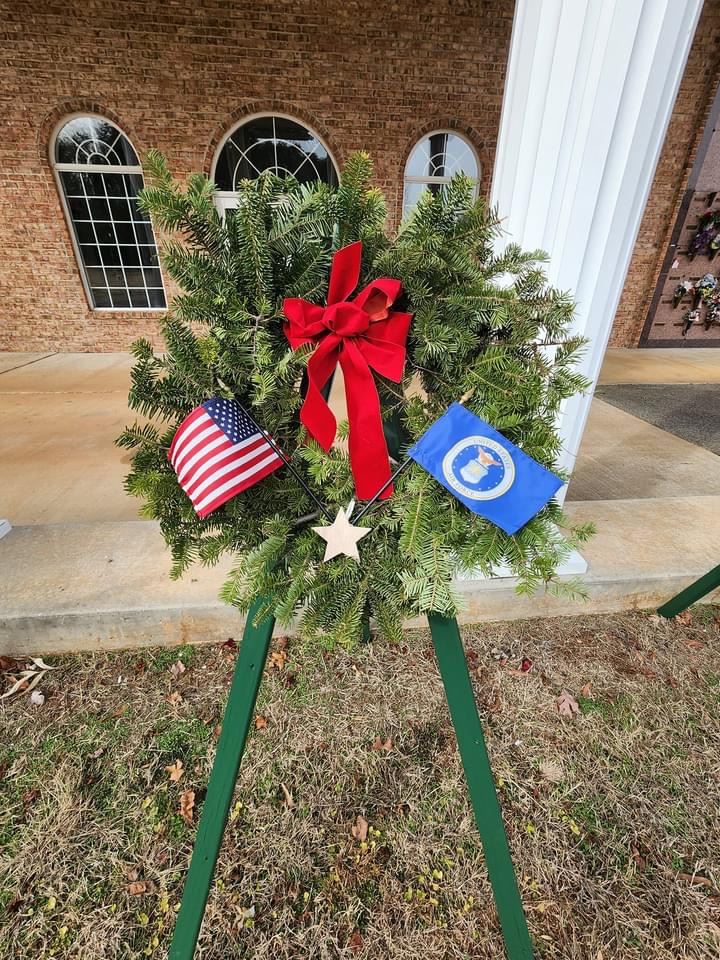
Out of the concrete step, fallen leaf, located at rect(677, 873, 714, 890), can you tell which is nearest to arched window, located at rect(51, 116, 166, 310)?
the concrete step

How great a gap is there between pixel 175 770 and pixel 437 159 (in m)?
7.05

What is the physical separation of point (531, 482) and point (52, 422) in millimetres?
4295

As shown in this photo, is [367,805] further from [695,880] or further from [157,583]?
[157,583]

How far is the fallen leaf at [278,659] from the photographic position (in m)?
1.95

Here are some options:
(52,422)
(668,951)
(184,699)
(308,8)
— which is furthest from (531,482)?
(308,8)

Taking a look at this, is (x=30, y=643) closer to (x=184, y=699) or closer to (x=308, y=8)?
(x=184, y=699)

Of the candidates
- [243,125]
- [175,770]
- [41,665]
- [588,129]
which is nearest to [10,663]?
[41,665]

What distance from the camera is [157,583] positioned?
2010 mm

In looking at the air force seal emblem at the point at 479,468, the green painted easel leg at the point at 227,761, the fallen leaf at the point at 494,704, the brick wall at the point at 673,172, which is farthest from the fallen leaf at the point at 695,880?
the brick wall at the point at 673,172

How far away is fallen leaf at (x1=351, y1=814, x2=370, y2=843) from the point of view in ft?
4.62

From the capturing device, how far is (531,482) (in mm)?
743

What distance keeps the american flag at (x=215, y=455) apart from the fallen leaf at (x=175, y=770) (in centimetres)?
126

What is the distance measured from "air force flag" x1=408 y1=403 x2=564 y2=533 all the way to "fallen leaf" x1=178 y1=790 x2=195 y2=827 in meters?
1.42

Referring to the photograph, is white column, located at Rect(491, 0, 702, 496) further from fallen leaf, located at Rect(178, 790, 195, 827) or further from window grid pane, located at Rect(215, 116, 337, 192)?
window grid pane, located at Rect(215, 116, 337, 192)
